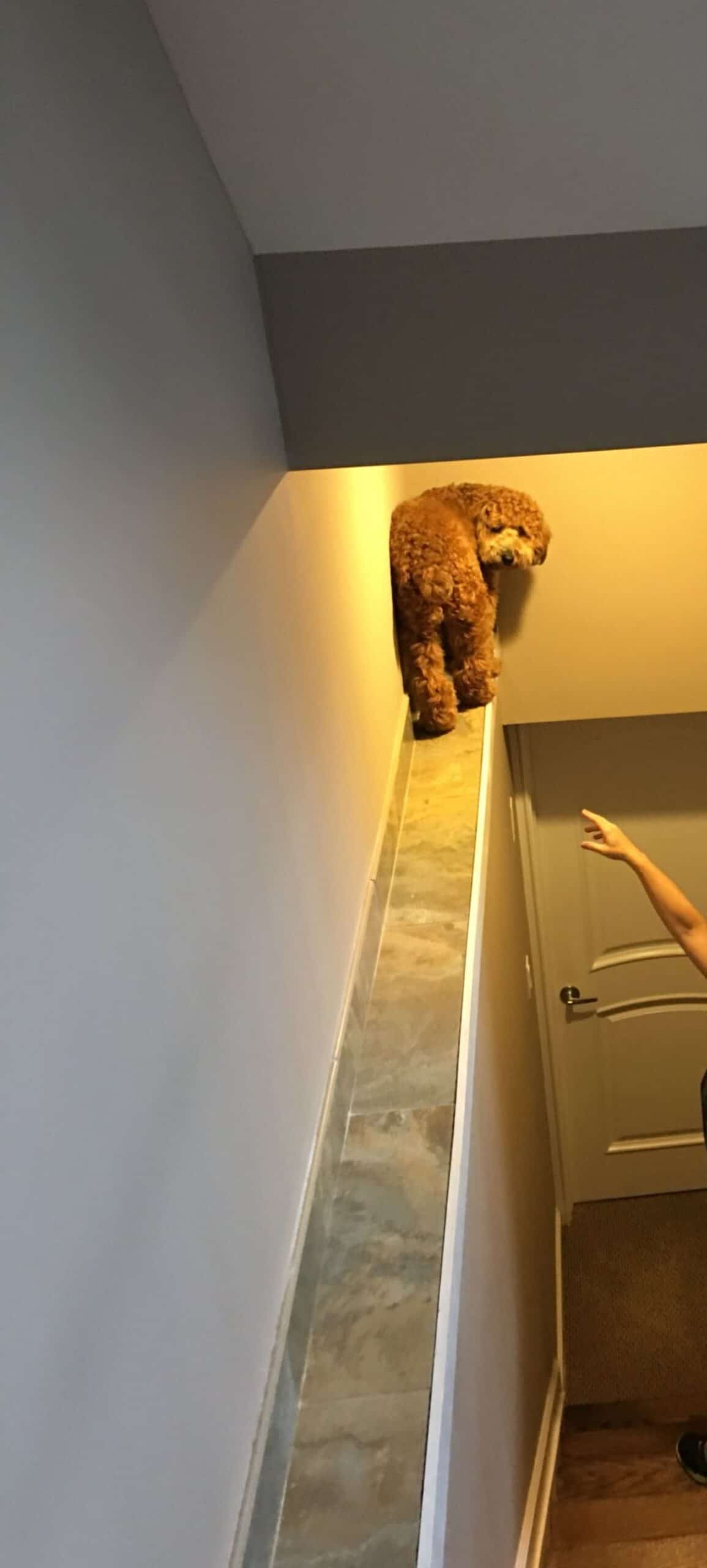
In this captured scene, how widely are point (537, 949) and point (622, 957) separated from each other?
26 centimetres

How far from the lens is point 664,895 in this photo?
2.50m

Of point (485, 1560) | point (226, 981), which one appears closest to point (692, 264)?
point (226, 981)

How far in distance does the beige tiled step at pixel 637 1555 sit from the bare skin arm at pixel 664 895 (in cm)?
119

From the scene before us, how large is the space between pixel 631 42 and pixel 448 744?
1476 mm

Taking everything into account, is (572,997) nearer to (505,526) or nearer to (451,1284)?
(505,526)

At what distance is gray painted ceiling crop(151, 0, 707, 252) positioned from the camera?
83cm

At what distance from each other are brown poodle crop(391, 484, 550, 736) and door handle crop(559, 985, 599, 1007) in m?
1.33

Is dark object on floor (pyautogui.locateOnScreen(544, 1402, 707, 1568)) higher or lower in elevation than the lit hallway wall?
lower

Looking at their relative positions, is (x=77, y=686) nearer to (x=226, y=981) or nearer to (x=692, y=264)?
(x=226, y=981)

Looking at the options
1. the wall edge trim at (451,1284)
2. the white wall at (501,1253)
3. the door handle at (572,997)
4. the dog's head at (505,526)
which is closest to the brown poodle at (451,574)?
the dog's head at (505,526)

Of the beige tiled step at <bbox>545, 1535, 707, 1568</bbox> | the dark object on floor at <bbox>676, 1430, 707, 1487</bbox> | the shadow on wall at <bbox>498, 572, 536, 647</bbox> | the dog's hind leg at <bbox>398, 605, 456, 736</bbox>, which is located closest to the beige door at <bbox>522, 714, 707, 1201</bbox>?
the shadow on wall at <bbox>498, 572, 536, 647</bbox>

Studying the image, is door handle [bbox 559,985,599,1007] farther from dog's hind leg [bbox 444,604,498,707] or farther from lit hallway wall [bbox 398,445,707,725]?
dog's hind leg [bbox 444,604,498,707]

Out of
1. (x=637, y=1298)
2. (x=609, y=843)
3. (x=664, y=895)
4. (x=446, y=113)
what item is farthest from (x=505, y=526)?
(x=637, y=1298)

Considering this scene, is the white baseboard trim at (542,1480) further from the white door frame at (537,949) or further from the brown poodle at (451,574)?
the brown poodle at (451,574)
